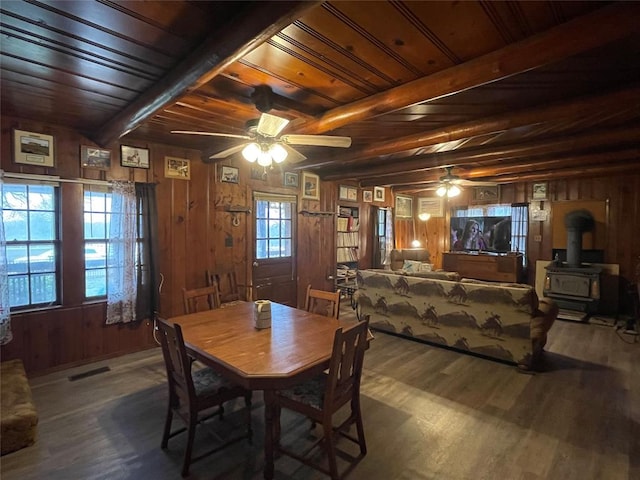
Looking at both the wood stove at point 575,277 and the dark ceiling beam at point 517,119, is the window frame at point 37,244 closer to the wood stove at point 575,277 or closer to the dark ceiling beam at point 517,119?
the dark ceiling beam at point 517,119

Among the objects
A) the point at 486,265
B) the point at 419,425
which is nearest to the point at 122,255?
the point at 419,425

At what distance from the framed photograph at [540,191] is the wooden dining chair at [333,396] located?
6243 millimetres

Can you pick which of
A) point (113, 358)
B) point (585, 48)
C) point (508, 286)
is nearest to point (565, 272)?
point (508, 286)

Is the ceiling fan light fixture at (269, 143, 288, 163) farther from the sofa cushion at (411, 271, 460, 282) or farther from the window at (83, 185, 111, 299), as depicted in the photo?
the sofa cushion at (411, 271, 460, 282)

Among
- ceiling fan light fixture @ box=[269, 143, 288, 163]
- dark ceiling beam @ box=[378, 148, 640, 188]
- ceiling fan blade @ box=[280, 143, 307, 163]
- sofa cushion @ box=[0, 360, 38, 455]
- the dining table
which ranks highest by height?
dark ceiling beam @ box=[378, 148, 640, 188]

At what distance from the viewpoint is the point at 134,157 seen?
3.81m

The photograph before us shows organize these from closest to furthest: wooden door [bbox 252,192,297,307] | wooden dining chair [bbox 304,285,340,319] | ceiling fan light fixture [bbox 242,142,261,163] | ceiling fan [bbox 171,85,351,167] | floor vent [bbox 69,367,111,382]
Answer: ceiling fan [bbox 171,85,351,167]
ceiling fan light fixture [bbox 242,142,261,163]
wooden dining chair [bbox 304,285,340,319]
floor vent [bbox 69,367,111,382]
wooden door [bbox 252,192,297,307]

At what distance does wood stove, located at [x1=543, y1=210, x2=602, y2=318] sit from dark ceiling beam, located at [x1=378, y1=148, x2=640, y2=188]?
1.35 m

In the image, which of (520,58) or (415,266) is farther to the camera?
(415,266)

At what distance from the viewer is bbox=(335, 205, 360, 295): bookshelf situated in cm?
656

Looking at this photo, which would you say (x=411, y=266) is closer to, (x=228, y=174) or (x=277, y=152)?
(x=228, y=174)

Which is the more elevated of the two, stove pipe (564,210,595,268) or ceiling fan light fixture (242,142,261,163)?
ceiling fan light fixture (242,142,261,163)

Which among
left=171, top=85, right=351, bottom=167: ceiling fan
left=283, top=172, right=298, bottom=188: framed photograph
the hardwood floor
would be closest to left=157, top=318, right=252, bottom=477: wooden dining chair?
the hardwood floor

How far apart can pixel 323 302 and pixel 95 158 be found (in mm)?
2883
